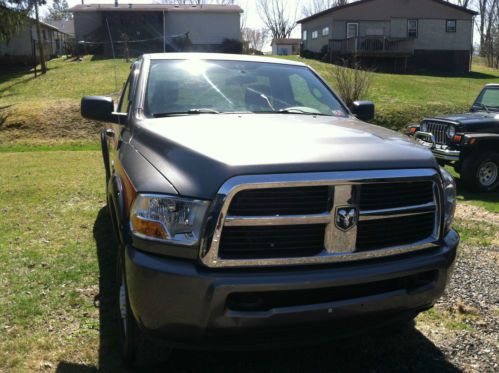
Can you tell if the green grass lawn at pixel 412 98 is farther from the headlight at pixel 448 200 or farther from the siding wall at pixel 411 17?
the headlight at pixel 448 200

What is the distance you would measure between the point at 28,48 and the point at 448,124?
33.5 m

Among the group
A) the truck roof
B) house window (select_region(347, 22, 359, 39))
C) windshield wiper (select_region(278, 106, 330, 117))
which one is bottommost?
windshield wiper (select_region(278, 106, 330, 117))

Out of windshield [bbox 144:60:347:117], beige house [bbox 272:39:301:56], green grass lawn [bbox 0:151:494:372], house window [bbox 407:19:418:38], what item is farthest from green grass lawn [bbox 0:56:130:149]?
beige house [bbox 272:39:301:56]

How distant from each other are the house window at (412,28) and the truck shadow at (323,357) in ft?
118

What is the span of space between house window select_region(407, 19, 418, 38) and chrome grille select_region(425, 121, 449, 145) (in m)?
29.0

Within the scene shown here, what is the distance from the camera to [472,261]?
507cm

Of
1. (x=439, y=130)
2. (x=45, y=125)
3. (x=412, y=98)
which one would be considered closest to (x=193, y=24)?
(x=412, y=98)

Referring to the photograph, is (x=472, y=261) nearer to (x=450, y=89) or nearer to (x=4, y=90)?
(x=450, y=89)

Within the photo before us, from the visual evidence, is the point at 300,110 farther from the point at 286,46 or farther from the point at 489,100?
the point at 286,46

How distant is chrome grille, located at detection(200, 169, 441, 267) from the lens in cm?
240

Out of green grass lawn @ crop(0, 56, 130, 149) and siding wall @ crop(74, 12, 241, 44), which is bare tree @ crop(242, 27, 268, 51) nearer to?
siding wall @ crop(74, 12, 241, 44)

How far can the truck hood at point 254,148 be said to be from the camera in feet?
8.11

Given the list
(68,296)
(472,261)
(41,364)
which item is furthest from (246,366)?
(472,261)

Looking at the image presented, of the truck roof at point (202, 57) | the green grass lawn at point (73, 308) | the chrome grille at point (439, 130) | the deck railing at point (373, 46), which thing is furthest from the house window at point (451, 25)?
the truck roof at point (202, 57)
